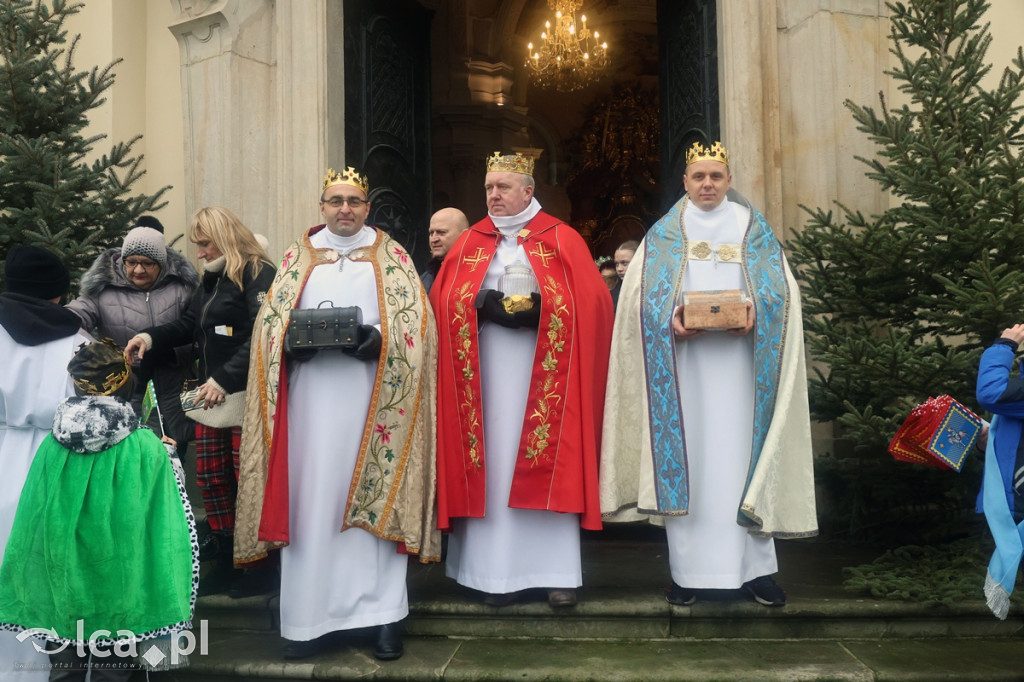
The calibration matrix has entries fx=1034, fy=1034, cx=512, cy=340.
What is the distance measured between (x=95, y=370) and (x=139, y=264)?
4.48 ft

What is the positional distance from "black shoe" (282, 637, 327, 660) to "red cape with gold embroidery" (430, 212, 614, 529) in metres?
0.72

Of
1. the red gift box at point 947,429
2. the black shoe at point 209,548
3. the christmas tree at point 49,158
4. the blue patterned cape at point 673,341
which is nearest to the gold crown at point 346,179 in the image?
the blue patterned cape at point 673,341

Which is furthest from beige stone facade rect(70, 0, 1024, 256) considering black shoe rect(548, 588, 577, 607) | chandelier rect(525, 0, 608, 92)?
chandelier rect(525, 0, 608, 92)

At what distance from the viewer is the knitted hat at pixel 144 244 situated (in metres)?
4.93

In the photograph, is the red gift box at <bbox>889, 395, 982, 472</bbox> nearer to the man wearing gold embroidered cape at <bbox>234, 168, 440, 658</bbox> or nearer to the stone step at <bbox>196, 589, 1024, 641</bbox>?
the stone step at <bbox>196, 589, 1024, 641</bbox>

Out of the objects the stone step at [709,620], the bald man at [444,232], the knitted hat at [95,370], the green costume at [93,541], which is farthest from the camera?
the bald man at [444,232]

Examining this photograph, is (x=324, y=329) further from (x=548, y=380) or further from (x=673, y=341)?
(x=673, y=341)

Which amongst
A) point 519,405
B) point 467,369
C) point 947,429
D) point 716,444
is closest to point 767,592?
point 716,444

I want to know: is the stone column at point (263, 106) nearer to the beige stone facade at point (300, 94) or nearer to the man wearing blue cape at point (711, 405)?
the beige stone facade at point (300, 94)

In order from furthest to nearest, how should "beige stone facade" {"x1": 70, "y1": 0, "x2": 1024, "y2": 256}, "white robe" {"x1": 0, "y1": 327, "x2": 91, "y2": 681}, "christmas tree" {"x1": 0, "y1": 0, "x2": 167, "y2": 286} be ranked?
"beige stone facade" {"x1": 70, "y1": 0, "x2": 1024, "y2": 256}, "christmas tree" {"x1": 0, "y1": 0, "x2": 167, "y2": 286}, "white robe" {"x1": 0, "y1": 327, "x2": 91, "y2": 681}

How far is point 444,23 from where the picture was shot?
11.9m

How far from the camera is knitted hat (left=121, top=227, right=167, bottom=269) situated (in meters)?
4.93

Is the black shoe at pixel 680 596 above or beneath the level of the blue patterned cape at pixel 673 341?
beneath

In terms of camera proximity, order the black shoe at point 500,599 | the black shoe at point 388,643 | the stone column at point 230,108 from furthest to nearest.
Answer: the stone column at point 230,108 < the black shoe at point 500,599 < the black shoe at point 388,643
